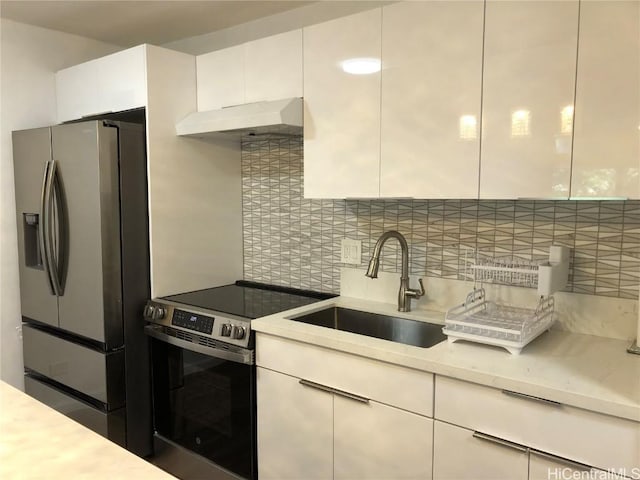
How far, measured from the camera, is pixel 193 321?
7.58ft

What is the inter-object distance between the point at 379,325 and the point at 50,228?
5.65 feet

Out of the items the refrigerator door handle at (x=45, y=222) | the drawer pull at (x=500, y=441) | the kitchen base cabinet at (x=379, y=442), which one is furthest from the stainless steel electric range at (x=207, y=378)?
the drawer pull at (x=500, y=441)

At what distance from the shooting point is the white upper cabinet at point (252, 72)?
88.7 inches

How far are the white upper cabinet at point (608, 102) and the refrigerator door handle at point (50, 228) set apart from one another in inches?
92.5

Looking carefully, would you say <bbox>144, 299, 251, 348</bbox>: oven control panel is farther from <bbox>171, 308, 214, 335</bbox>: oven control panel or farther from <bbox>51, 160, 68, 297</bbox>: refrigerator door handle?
<bbox>51, 160, 68, 297</bbox>: refrigerator door handle

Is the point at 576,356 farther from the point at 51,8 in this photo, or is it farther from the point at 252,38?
the point at 51,8

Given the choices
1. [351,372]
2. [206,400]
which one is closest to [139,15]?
[206,400]

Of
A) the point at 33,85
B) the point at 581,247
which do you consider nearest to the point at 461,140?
the point at 581,247

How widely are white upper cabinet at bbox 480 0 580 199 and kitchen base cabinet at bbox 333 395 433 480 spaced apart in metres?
0.82

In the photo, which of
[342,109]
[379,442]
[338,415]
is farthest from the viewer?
[342,109]

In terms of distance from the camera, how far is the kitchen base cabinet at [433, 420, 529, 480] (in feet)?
4.81

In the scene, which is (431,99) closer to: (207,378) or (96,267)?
(207,378)

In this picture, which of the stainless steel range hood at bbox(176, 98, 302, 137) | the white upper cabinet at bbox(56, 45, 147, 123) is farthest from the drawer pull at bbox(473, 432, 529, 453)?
the white upper cabinet at bbox(56, 45, 147, 123)

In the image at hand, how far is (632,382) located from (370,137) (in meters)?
1.21
